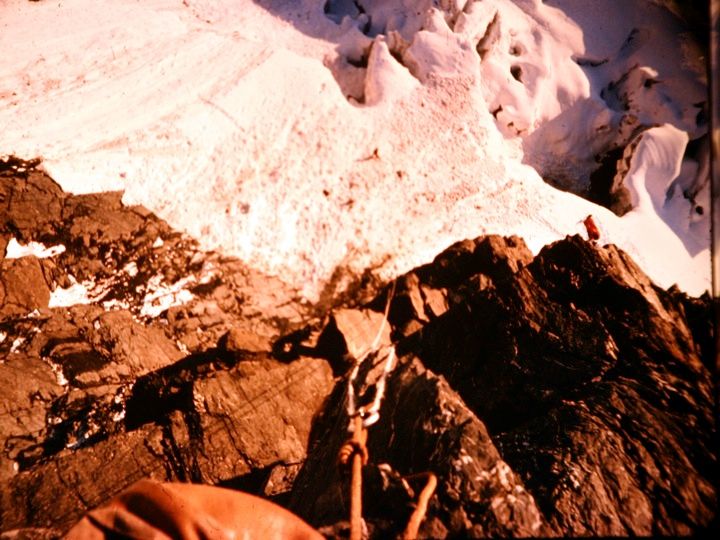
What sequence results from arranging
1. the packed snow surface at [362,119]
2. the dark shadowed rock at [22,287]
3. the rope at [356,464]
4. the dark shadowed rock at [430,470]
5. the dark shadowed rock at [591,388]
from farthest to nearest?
the packed snow surface at [362,119] < the dark shadowed rock at [22,287] < the dark shadowed rock at [591,388] < the dark shadowed rock at [430,470] < the rope at [356,464]

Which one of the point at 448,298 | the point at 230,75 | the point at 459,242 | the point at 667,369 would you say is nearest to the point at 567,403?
the point at 667,369

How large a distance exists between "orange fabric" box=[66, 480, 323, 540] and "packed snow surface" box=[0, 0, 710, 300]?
351cm

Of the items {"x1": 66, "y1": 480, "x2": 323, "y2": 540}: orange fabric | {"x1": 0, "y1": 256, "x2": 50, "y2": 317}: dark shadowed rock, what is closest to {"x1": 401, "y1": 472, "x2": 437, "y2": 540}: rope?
{"x1": 66, "y1": 480, "x2": 323, "y2": 540}: orange fabric

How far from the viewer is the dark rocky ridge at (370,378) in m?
2.48

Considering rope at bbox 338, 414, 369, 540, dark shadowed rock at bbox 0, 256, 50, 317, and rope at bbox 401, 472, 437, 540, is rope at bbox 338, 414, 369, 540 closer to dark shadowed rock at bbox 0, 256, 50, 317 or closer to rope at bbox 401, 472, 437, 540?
rope at bbox 401, 472, 437, 540

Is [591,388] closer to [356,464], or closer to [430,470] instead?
[430,470]

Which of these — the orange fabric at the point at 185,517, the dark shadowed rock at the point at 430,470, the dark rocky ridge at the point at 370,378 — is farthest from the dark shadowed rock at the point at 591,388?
the orange fabric at the point at 185,517

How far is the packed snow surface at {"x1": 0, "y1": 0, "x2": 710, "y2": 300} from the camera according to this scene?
231 inches

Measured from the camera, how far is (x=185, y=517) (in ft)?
6.88

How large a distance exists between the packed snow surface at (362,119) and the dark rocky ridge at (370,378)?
73cm

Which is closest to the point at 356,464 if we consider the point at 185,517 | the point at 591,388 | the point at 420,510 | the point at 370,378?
the point at 420,510

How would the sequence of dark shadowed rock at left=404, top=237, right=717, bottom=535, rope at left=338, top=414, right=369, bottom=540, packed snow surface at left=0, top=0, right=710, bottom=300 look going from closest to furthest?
rope at left=338, top=414, right=369, bottom=540 < dark shadowed rock at left=404, top=237, right=717, bottom=535 < packed snow surface at left=0, top=0, right=710, bottom=300

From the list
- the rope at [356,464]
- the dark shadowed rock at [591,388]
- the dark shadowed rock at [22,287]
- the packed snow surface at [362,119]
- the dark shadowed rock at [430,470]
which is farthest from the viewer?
the packed snow surface at [362,119]

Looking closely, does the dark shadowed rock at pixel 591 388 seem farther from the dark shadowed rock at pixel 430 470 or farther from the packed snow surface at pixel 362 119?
the packed snow surface at pixel 362 119
